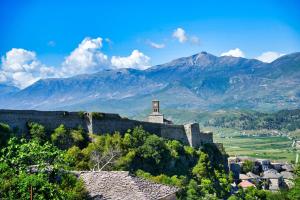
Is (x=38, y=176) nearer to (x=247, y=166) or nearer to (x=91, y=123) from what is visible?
(x=91, y=123)

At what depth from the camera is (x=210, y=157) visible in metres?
74.9

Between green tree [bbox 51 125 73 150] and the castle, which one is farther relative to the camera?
green tree [bbox 51 125 73 150]

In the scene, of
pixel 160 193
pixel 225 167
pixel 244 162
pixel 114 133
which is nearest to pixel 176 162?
pixel 114 133

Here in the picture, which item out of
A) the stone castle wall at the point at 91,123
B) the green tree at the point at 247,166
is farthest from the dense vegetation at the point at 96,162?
the green tree at the point at 247,166

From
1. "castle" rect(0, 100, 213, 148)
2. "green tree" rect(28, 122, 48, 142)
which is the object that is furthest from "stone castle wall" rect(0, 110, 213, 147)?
"green tree" rect(28, 122, 48, 142)

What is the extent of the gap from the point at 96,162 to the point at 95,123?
426 inches

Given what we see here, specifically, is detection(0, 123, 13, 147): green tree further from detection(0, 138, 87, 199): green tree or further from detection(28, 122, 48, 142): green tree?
detection(0, 138, 87, 199): green tree

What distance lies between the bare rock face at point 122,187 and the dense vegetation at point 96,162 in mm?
807

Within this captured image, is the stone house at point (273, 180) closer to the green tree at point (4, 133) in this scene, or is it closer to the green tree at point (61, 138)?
the green tree at point (61, 138)

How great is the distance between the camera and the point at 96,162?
45.6m

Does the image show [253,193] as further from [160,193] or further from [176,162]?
[160,193]

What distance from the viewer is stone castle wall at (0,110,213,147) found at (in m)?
46.0

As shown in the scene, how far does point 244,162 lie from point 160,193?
88.4 meters

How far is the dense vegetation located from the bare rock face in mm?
807
